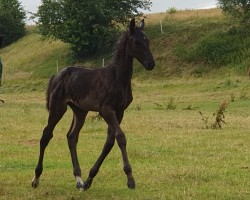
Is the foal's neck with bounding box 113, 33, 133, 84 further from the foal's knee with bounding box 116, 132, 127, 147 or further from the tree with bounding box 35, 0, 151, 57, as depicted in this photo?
the tree with bounding box 35, 0, 151, 57

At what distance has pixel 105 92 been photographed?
8.20m

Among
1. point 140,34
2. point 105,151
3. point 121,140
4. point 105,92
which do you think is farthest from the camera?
point 105,151

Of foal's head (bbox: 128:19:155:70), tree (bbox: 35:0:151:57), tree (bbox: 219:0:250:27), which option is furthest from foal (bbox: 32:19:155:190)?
tree (bbox: 35:0:151:57)

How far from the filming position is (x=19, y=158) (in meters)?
12.1

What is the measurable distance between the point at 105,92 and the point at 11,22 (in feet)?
220

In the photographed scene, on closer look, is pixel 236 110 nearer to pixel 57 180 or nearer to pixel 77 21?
pixel 57 180

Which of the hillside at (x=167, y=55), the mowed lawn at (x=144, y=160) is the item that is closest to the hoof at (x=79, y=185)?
the mowed lawn at (x=144, y=160)

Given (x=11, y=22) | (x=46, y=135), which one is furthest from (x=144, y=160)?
(x=11, y=22)

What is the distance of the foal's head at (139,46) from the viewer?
7750 millimetres

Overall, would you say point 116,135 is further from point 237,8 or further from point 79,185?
point 237,8

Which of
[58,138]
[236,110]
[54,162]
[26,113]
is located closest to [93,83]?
[54,162]

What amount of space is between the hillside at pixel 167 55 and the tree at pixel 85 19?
186 centimetres

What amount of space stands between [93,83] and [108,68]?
1.14 feet

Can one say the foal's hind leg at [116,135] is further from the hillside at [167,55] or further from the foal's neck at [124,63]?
the hillside at [167,55]
